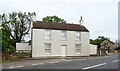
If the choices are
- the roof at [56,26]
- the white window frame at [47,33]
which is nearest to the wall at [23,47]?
the roof at [56,26]

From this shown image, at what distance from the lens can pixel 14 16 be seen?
54.3 metres

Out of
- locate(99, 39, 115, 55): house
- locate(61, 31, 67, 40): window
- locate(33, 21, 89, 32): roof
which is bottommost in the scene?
locate(99, 39, 115, 55): house

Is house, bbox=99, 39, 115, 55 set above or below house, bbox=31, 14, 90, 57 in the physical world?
below

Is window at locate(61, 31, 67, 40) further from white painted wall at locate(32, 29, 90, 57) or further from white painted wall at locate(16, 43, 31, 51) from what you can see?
white painted wall at locate(16, 43, 31, 51)

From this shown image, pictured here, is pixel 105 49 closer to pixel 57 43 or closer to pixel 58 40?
pixel 58 40

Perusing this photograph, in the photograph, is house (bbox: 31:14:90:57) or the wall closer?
house (bbox: 31:14:90:57)

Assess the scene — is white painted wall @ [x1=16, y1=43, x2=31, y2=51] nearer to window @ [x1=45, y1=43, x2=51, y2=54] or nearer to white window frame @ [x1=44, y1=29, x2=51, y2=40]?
window @ [x1=45, y1=43, x2=51, y2=54]

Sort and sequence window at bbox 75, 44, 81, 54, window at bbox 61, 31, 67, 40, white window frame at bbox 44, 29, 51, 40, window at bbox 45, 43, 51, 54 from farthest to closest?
window at bbox 75, 44, 81, 54 < window at bbox 61, 31, 67, 40 < white window frame at bbox 44, 29, 51, 40 < window at bbox 45, 43, 51, 54

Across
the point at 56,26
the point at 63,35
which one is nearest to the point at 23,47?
the point at 56,26

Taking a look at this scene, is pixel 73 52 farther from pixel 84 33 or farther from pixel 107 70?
pixel 107 70

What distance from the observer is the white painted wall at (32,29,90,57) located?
99.7 feet

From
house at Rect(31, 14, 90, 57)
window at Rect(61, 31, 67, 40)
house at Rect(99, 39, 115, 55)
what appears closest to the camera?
house at Rect(31, 14, 90, 57)

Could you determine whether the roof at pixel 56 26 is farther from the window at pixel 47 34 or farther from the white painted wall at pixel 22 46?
the white painted wall at pixel 22 46

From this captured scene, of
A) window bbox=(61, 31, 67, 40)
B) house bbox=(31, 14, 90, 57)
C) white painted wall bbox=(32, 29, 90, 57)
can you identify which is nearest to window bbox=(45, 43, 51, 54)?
house bbox=(31, 14, 90, 57)
